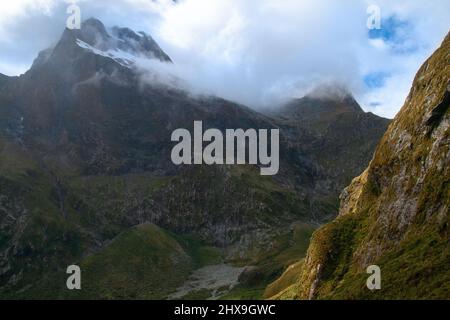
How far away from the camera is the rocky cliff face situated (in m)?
108

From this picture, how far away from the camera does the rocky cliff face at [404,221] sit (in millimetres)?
108062

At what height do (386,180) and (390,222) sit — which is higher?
A: (386,180)

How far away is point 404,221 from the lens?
125 m

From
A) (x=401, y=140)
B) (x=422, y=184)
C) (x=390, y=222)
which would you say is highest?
(x=401, y=140)
